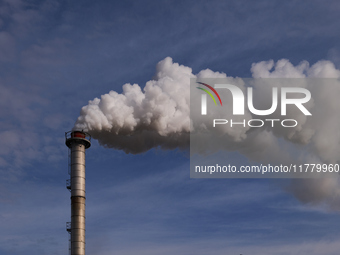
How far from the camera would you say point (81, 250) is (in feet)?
181

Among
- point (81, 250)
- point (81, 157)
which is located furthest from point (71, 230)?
point (81, 157)

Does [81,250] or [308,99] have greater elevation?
[308,99]

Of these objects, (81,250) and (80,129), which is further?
(80,129)

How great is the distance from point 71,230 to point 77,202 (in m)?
3.09

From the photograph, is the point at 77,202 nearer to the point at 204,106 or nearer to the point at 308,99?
the point at 204,106

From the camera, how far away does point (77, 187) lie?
56.9m

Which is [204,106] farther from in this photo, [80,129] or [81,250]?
[81,250]

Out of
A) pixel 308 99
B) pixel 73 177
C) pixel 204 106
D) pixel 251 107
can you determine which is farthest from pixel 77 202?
pixel 308 99

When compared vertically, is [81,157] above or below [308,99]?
below

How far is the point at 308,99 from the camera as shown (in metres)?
56.8

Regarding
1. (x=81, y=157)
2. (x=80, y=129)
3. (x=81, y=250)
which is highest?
(x=80, y=129)

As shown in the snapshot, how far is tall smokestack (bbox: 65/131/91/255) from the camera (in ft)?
182

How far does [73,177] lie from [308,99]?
27.7m

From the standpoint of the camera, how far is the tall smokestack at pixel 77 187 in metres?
55.5
